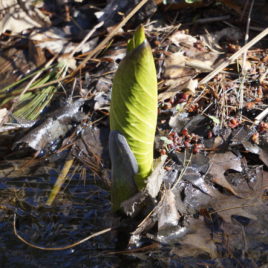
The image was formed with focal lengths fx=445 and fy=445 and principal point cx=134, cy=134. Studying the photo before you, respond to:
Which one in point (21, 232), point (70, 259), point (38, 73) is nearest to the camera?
point (70, 259)

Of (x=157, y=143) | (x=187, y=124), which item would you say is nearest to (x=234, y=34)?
(x=187, y=124)

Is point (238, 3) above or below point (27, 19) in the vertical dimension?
below

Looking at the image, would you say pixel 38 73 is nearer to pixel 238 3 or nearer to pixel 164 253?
pixel 238 3

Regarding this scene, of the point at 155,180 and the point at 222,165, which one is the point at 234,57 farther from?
the point at 155,180

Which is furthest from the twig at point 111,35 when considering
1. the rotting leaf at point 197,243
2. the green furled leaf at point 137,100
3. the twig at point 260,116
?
the rotting leaf at point 197,243

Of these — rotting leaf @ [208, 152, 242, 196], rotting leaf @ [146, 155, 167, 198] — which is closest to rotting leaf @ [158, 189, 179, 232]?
rotting leaf @ [146, 155, 167, 198]

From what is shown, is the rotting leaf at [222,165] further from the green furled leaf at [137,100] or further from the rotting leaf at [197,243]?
the green furled leaf at [137,100]

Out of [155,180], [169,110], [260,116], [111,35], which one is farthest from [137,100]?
[111,35]
